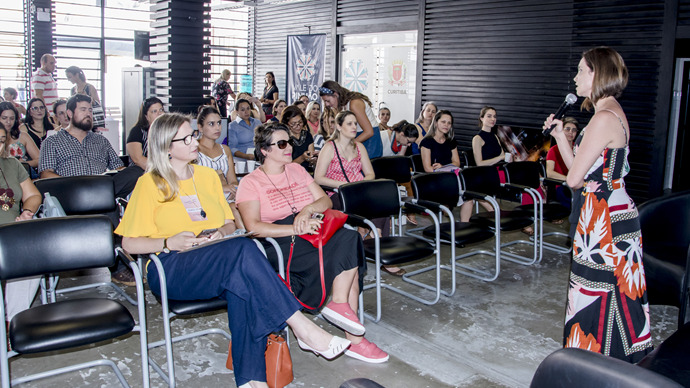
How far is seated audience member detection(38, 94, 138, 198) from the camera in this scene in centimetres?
457

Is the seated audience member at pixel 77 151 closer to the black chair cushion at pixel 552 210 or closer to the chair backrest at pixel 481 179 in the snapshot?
the chair backrest at pixel 481 179

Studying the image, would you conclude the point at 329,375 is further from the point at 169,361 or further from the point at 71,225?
the point at 71,225

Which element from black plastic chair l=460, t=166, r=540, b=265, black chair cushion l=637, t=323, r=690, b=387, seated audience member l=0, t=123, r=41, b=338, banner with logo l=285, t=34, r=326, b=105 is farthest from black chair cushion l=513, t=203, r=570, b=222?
banner with logo l=285, t=34, r=326, b=105

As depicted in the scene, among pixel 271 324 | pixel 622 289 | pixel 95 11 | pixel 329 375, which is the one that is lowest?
pixel 329 375

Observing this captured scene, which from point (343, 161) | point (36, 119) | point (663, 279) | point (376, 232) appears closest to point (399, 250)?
point (376, 232)

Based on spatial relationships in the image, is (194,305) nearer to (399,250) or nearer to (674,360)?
(399,250)

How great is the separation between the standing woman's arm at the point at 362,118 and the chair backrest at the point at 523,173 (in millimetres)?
1371

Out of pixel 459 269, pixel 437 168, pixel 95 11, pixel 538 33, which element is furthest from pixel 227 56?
pixel 459 269

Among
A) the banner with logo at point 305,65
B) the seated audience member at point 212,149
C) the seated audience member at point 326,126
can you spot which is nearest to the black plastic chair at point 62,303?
the seated audience member at point 212,149

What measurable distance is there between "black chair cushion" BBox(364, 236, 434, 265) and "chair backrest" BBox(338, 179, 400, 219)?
0.24m

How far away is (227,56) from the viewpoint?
1395cm

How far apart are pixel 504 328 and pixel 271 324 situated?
5.85ft

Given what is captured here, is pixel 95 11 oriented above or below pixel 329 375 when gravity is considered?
above

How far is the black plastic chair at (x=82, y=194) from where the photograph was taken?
393 cm
